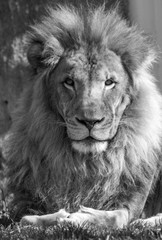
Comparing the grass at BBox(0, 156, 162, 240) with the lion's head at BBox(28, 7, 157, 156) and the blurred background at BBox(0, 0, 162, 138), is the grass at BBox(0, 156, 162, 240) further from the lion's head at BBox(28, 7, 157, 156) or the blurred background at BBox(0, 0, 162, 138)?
the blurred background at BBox(0, 0, 162, 138)

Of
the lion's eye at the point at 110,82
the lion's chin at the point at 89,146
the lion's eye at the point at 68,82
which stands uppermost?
the lion's eye at the point at 110,82

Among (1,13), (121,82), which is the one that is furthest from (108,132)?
(1,13)

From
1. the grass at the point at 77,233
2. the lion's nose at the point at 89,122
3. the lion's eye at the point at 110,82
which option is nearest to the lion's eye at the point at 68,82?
the lion's eye at the point at 110,82

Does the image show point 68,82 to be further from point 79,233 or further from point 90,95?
point 79,233

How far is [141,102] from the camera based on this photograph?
5.51 meters

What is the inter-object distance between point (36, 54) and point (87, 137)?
83 centimetres

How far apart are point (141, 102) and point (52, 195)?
973 millimetres

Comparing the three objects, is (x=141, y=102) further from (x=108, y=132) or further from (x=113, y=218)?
(x=113, y=218)

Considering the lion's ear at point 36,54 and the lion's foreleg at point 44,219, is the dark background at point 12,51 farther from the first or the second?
the lion's foreleg at point 44,219

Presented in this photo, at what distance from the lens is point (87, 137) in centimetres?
517

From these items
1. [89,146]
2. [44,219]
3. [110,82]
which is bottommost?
[44,219]

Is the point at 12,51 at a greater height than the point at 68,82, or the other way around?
the point at 12,51

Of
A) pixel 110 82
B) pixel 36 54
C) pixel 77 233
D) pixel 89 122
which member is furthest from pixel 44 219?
pixel 36 54

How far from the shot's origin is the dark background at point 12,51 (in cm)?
777
